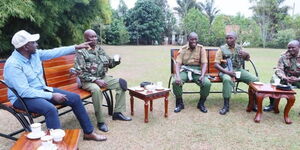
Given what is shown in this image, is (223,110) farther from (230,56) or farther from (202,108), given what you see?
(230,56)

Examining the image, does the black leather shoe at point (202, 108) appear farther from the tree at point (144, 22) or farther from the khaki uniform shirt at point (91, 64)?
the tree at point (144, 22)

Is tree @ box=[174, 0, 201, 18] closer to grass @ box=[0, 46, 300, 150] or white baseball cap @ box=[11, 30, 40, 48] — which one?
grass @ box=[0, 46, 300, 150]

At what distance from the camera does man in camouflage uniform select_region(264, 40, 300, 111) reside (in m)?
4.50

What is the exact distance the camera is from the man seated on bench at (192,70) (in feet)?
15.1

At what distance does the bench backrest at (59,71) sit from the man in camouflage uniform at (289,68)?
3589mm

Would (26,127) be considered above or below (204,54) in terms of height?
below

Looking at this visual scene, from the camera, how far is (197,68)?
5.01m

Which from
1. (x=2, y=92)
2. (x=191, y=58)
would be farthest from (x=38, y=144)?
(x=191, y=58)

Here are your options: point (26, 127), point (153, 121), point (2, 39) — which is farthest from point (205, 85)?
point (2, 39)

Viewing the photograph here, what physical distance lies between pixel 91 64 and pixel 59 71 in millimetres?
556

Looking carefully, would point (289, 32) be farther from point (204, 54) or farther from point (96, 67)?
point (96, 67)

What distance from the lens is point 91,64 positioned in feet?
Result: 13.3

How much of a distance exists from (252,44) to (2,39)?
21589 mm

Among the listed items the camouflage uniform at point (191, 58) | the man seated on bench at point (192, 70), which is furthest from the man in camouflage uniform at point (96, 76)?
the camouflage uniform at point (191, 58)
